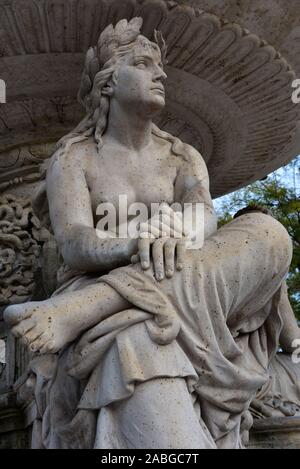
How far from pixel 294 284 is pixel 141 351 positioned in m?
8.23

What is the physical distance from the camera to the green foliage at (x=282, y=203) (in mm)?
11211

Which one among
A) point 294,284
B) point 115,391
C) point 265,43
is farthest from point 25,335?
point 294,284

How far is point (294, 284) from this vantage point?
1114 centimetres

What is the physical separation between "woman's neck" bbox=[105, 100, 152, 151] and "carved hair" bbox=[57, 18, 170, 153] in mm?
45

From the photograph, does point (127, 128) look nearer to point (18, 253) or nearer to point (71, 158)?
point (71, 158)

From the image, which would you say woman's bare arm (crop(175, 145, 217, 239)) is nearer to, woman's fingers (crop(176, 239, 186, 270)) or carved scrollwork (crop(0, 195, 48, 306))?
woman's fingers (crop(176, 239, 186, 270))

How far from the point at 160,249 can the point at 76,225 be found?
0.51 metres

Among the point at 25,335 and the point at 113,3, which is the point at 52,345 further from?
the point at 113,3

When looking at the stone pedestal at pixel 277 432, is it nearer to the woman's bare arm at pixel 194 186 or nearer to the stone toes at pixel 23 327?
the woman's bare arm at pixel 194 186

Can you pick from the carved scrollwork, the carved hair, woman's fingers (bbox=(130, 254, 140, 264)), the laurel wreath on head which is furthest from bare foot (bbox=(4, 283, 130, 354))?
the carved scrollwork

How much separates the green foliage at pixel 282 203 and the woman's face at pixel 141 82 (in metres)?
6.88

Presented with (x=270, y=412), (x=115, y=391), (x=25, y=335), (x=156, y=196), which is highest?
(x=156, y=196)

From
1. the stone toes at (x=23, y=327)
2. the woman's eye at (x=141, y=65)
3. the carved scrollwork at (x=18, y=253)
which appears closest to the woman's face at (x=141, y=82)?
the woman's eye at (x=141, y=65)
